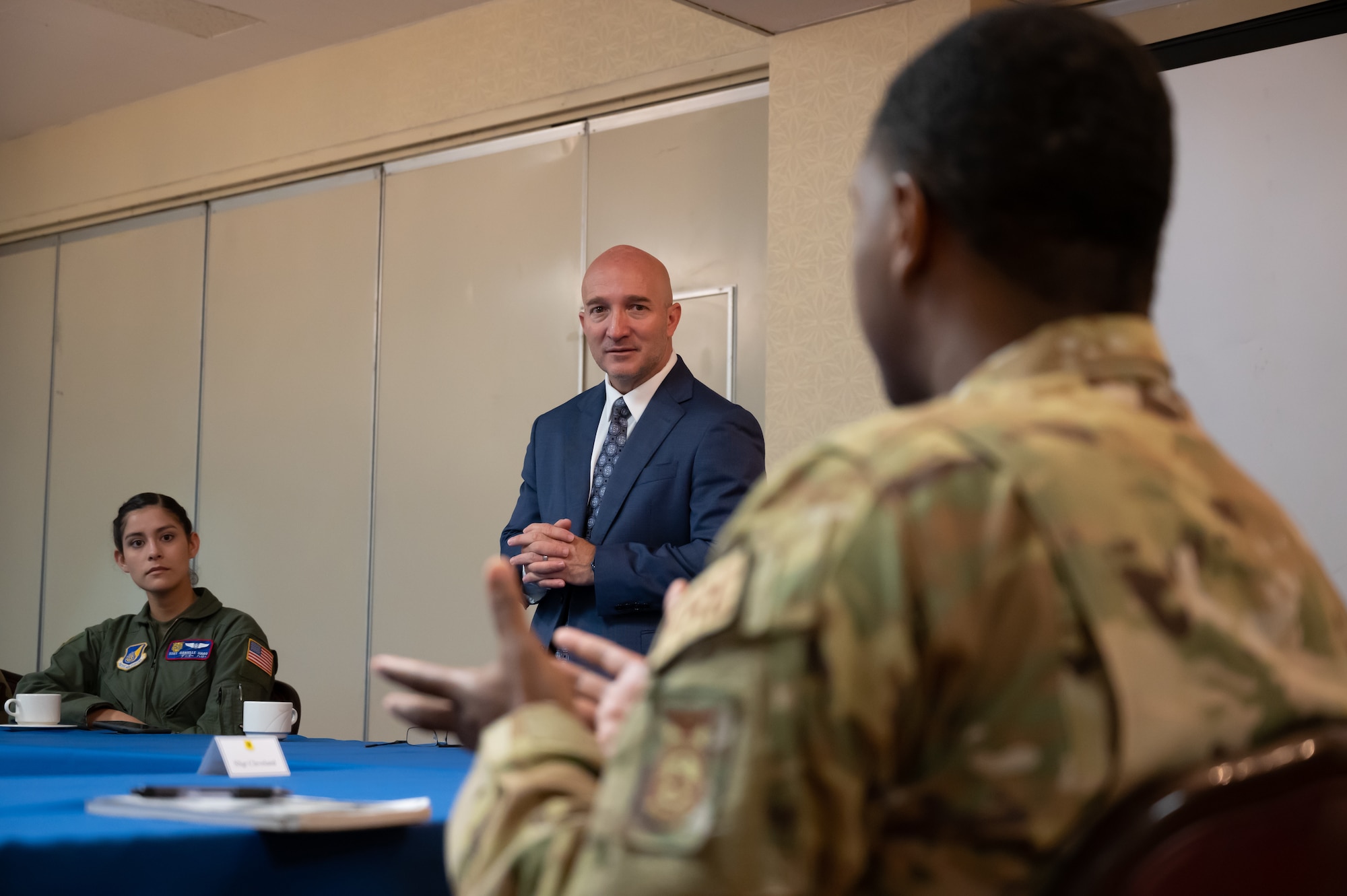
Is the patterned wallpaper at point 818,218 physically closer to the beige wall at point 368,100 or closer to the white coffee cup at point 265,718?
the beige wall at point 368,100

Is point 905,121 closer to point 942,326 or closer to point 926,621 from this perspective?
point 942,326

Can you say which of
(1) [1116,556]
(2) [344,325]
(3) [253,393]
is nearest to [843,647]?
(1) [1116,556]

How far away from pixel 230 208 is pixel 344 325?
0.99m

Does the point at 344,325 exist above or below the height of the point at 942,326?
above

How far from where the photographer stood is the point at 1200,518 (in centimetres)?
70

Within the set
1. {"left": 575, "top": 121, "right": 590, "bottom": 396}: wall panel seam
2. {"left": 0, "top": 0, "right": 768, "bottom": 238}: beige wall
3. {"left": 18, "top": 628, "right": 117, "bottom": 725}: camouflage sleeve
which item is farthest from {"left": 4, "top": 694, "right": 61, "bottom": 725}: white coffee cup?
{"left": 0, "top": 0, "right": 768, "bottom": 238}: beige wall

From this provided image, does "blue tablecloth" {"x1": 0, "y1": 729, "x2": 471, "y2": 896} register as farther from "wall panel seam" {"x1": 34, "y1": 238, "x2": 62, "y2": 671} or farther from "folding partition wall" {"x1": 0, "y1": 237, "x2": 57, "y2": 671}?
"folding partition wall" {"x1": 0, "y1": 237, "x2": 57, "y2": 671}

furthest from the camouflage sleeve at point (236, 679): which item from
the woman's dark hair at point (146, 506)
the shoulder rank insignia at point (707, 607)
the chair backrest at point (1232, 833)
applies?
the chair backrest at point (1232, 833)

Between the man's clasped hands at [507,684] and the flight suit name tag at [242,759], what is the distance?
2.96 ft

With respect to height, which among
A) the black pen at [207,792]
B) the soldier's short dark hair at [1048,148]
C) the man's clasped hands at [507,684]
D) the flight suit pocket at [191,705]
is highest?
the soldier's short dark hair at [1048,148]

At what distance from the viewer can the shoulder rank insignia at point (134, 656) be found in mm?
3709

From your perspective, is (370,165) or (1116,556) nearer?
(1116,556)

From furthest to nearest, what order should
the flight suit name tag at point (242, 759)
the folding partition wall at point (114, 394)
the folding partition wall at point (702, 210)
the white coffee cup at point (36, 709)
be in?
the folding partition wall at point (114, 394) < the folding partition wall at point (702, 210) < the white coffee cup at point (36, 709) < the flight suit name tag at point (242, 759)

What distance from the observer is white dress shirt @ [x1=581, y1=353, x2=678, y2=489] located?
3.41m
